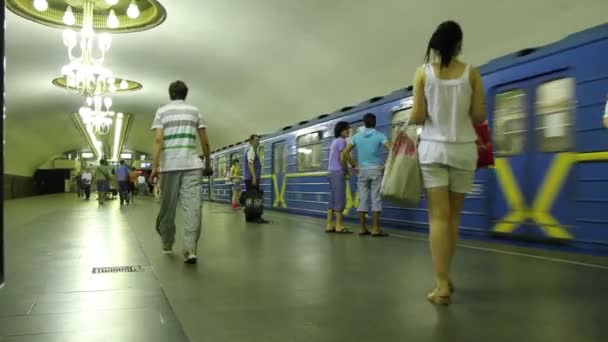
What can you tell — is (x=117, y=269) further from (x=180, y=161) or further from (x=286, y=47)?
(x=286, y=47)

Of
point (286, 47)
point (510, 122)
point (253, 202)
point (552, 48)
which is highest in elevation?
point (286, 47)

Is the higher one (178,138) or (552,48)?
(552,48)

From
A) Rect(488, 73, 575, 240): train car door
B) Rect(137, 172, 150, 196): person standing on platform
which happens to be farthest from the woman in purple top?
Rect(137, 172, 150, 196): person standing on platform

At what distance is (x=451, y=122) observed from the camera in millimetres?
3225

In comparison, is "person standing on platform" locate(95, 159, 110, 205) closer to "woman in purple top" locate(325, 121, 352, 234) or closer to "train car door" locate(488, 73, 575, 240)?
"woman in purple top" locate(325, 121, 352, 234)

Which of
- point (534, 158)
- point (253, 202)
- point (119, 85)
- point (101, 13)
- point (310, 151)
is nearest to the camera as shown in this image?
point (534, 158)

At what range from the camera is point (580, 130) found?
208 inches

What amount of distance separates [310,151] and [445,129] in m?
8.78

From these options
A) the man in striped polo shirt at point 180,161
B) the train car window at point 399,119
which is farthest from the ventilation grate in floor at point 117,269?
the train car window at point 399,119

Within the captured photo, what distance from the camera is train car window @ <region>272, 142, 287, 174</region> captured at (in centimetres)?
1375

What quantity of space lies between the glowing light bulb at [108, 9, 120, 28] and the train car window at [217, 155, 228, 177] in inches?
296

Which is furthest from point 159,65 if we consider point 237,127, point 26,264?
point 26,264

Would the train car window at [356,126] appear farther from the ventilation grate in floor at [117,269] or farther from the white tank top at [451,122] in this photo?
the white tank top at [451,122]

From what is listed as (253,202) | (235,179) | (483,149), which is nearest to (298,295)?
(483,149)
